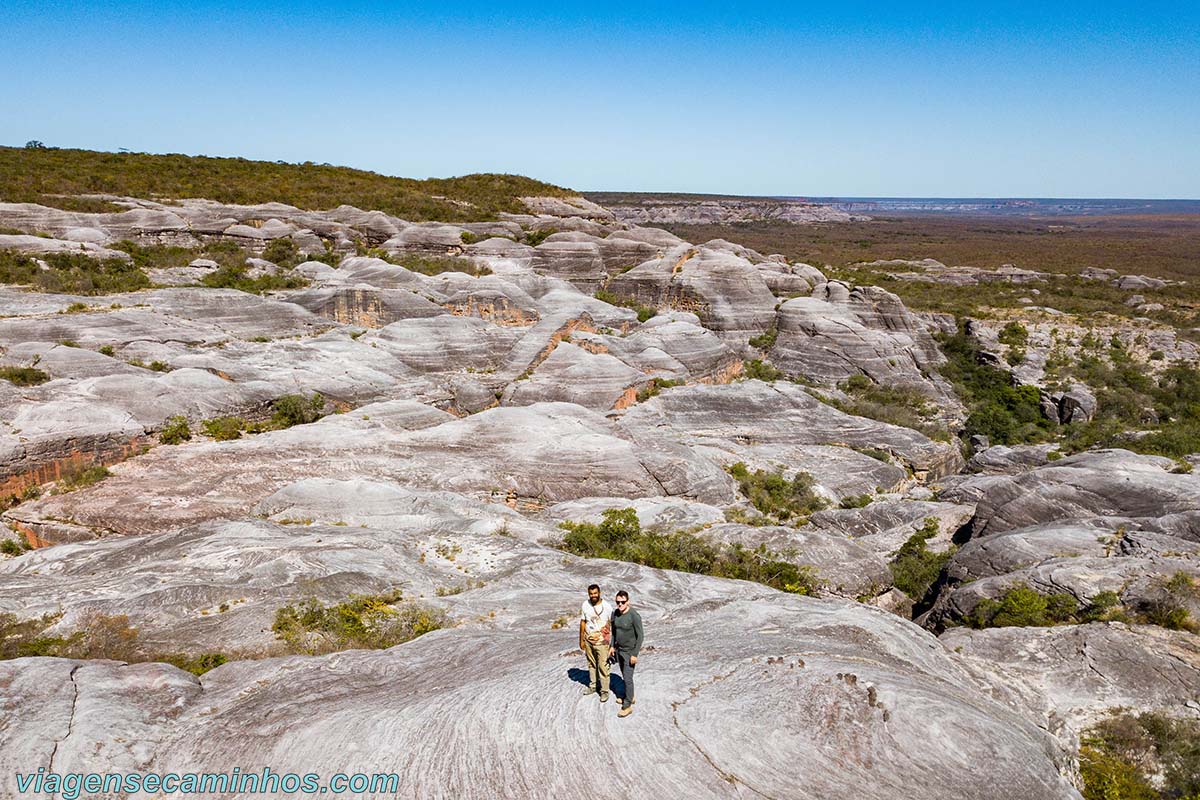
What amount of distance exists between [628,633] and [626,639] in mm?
70

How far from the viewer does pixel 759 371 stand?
34.5m

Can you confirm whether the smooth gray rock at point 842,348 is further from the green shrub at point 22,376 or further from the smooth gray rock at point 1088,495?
the green shrub at point 22,376

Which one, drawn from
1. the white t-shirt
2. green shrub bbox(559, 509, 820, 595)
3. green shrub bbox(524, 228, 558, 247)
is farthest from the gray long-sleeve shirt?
green shrub bbox(524, 228, 558, 247)

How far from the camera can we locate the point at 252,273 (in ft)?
121

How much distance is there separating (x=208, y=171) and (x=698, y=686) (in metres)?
72.2

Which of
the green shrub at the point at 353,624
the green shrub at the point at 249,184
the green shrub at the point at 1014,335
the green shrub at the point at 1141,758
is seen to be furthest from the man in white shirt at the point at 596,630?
the green shrub at the point at 249,184

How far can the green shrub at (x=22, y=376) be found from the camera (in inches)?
779

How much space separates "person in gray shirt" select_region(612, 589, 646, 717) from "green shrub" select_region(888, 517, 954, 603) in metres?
11.6

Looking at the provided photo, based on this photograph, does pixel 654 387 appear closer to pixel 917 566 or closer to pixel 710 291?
pixel 710 291

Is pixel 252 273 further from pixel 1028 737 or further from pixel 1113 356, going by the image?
pixel 1113 356

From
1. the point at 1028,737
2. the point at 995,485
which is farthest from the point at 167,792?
the point at 995,485

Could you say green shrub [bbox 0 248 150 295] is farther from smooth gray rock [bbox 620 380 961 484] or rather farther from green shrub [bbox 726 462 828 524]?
green shrub [bbox 726 462 828 524]

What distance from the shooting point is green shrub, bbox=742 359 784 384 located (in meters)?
34.2

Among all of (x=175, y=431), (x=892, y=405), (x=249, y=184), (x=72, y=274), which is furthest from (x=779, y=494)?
(x=249, y=184)
